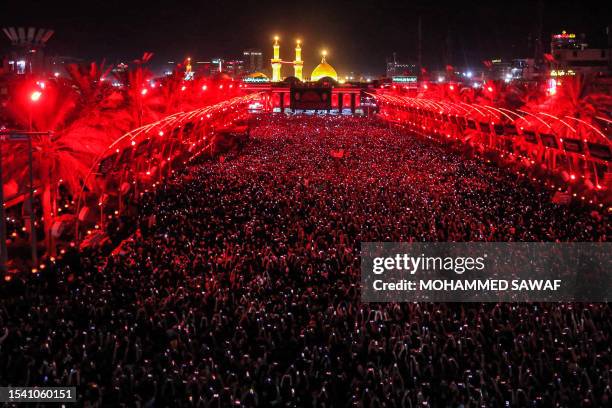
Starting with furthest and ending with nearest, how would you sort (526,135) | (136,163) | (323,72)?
(323,72) < (526,135) < (136,163)

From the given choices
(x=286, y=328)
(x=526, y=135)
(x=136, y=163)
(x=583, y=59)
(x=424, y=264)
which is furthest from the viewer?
(x=583, y=59)

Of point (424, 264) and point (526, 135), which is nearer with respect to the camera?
point (424, 264)

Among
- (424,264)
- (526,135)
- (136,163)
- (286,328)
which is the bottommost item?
(286,328)

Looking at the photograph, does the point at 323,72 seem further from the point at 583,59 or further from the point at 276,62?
the point at 583,59

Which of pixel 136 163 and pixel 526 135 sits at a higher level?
pixel 526 135

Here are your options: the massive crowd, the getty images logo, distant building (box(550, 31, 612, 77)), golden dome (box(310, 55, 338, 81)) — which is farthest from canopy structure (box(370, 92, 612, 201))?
golden dome (box(310, 55, 338, 81))

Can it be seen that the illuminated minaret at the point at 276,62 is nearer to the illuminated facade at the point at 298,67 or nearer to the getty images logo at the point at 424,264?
the illuminated facade at the point at 298,67

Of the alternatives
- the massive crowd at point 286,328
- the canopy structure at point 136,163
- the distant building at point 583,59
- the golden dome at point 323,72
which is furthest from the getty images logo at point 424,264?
the golden dome at point 323,72

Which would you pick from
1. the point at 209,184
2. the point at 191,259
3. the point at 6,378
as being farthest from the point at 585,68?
the point at 6,378

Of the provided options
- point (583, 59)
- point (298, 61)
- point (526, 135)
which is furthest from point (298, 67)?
point (526, 135)

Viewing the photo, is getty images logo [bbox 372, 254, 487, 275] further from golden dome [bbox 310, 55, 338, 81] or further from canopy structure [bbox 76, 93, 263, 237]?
golden dome [bbox 310, 55, 338, 81]
